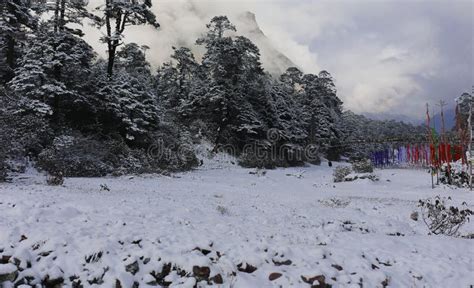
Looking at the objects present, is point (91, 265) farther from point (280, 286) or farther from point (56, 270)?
point (280, 286)

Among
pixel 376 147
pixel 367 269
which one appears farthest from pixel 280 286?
pixel 376 147

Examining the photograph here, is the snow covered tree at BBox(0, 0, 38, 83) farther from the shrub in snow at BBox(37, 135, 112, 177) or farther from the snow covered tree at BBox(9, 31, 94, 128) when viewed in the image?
the shrub in snow at BBox(37, 135, 112, 177)

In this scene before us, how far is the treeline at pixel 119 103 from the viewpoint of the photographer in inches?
744

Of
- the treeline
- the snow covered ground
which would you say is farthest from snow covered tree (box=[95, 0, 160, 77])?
the snow covered ground

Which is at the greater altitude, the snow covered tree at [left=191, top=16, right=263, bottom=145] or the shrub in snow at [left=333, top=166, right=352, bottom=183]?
the snow covered tree at [left=191, top=16, right=263, bottom=145]

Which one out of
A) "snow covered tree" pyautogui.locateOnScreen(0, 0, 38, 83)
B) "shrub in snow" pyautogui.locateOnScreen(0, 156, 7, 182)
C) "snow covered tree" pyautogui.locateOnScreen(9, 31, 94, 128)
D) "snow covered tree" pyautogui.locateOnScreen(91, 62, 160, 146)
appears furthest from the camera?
"snow covered tree" pyautogui.locateOnScreen(91, 62, 160, 146)

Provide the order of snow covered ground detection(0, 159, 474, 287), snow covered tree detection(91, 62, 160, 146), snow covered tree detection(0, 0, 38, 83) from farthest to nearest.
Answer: snow covered tree detection(91, 62, 160, 146) → snow covered tree detection(0, 0, 38, 83) → snow covered ground detection(0, 159, 474, 287)

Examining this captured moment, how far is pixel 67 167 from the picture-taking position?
18.1m

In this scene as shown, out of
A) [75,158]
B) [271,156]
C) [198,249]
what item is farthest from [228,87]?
[198,249]

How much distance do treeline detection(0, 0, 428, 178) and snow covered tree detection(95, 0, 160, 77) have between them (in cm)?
7

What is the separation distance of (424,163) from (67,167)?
44.5 meters

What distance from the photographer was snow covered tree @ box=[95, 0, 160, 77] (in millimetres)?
25594

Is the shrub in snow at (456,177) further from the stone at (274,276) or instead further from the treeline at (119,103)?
the stone at (274,276)

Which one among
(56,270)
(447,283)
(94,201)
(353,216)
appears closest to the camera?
(56,270)
